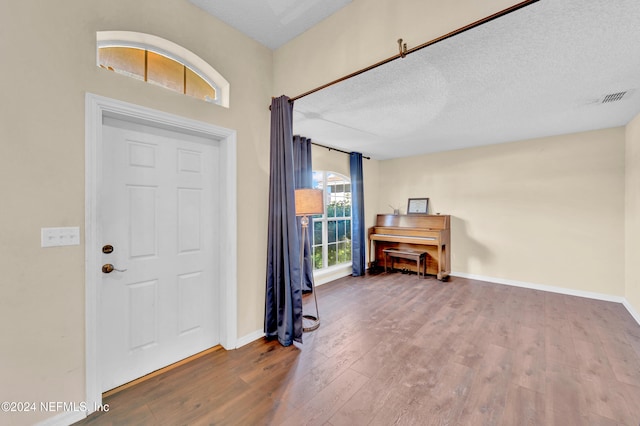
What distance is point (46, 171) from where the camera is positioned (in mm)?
1424

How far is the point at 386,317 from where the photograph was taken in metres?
3.00

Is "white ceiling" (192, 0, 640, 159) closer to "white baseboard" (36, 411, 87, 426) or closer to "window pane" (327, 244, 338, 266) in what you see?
"window pane" (327, 244, 338, 266)

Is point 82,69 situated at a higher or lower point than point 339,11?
lower

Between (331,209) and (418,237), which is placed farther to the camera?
(331,209)

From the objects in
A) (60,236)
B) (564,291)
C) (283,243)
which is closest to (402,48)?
(283,243)

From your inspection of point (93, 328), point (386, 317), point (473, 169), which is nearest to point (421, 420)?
point (386, 317)

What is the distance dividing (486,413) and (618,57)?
277 centimetres

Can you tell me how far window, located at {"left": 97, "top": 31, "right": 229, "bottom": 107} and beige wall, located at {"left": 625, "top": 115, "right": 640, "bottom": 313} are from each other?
477 cm

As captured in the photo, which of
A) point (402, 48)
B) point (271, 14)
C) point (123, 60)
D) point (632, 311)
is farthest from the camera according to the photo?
point (632, 311)

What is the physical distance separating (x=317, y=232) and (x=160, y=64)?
3.26 metres

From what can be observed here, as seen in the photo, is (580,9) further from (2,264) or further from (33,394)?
(33,394)

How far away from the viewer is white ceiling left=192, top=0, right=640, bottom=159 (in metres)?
1.61

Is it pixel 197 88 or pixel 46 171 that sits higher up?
pixel 197 88

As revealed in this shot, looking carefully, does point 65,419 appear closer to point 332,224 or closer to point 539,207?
point 332,224
